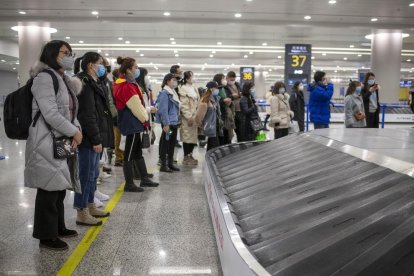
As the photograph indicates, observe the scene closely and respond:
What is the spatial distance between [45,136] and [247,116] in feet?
17.1

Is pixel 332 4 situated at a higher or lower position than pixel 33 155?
higher

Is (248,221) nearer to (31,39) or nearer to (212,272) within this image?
(212,272)

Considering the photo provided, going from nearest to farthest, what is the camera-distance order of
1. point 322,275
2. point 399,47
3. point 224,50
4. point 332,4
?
point 322,275 < point 332,4 < point 399,47 < point 224,50

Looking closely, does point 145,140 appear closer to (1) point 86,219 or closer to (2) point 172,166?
(1) point 86,219

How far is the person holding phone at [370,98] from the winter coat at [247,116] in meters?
2.39

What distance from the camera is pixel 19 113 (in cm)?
328

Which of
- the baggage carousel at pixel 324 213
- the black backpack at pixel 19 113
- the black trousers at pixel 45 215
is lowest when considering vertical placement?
the black trousers at pixel 45 215

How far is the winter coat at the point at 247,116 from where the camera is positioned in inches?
310

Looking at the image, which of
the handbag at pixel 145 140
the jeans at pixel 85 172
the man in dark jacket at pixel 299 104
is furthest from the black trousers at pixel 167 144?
the man in dark jacket at pixel 299 104

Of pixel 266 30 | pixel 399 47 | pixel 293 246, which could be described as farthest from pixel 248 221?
pixel 399 47

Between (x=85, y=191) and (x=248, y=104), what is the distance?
4.48 meters

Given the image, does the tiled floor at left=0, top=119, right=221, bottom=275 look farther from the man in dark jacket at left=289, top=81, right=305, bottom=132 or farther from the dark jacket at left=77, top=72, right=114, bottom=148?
the man in dark jacket at left=289, top=81, right=305, bottom=132

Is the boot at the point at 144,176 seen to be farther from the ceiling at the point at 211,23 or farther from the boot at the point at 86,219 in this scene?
the ceiling at the point at 211,23

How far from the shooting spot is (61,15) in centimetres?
1395
